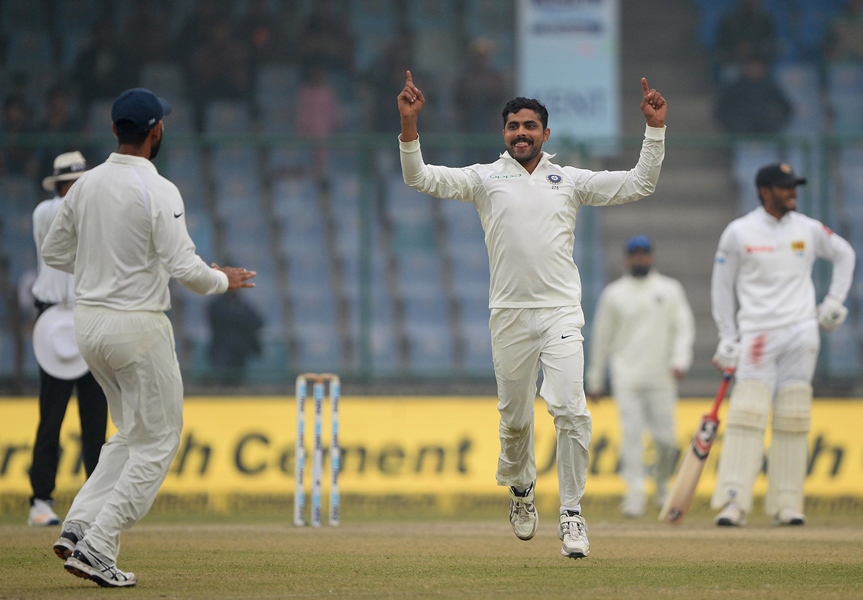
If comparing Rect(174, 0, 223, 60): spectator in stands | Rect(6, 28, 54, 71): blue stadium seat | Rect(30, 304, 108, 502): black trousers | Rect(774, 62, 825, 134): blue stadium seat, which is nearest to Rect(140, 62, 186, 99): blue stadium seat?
Rect(174, 0, 223, 60): spectator in stands

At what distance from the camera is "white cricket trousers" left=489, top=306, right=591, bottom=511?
6926mm

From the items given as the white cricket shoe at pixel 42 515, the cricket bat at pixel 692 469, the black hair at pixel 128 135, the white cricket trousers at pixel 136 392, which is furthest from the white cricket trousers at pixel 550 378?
the white cricket shoe at pixel 42 515

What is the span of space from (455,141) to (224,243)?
7.88 ft

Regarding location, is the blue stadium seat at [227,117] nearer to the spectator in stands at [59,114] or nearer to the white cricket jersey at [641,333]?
the spectator in stands at [59,114]

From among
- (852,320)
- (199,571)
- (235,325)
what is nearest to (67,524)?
(199,571)

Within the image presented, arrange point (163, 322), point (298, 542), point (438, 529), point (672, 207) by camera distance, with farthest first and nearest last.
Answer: point (672, 207) < point (438, 529) < point (298, 542) < point (163, 322)

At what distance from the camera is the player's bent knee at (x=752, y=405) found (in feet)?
32.1

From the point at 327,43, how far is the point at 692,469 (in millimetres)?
9028

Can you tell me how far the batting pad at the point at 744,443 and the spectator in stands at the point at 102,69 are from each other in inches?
351

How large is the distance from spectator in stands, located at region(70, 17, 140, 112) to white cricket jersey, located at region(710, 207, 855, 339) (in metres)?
8.61

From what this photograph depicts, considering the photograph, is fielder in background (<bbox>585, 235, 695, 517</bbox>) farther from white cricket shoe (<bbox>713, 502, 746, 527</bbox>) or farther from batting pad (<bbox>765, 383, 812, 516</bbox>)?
batting pad (<bbox>765, 383, 812, 516</bbox>)

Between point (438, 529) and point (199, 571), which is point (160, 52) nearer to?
point (438, 529)

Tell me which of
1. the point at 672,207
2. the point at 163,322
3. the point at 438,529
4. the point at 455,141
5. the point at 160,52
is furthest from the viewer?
the point at 160,52

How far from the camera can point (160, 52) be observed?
1714 cm
